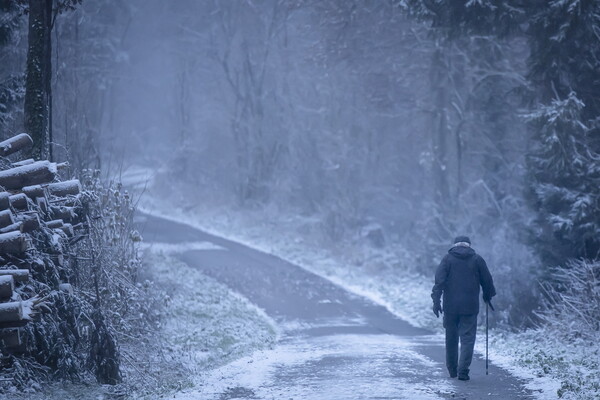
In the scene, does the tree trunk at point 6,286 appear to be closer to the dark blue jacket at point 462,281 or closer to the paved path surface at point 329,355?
the paved path surface at point 329,355

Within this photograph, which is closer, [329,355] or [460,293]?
[460,293]

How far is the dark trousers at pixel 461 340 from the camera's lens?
30.9ft

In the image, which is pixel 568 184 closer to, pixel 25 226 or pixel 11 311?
pixel 25 226

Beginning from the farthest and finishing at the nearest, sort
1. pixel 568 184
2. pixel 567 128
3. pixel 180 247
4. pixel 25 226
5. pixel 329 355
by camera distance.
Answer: pixel 180 247 < pixel 568 184 < pixel 567 128 < pixel 329 355 < pixel 25 226

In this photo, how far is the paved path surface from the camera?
8656 mm

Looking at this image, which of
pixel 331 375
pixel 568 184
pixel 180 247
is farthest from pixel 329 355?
pixel 180 247

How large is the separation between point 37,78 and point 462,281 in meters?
8.08

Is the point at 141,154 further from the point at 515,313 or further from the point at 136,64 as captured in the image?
the point at 515,313

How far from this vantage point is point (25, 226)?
8875 millimetres

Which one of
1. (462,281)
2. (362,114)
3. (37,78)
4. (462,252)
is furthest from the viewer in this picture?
(362,114)

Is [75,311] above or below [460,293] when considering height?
below

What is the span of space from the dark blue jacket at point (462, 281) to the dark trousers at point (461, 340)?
0.46ft

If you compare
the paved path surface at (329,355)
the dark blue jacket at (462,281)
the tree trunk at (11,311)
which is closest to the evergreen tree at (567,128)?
the paved path surface at (329,355)

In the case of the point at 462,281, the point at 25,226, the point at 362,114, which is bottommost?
the point at 462,281
